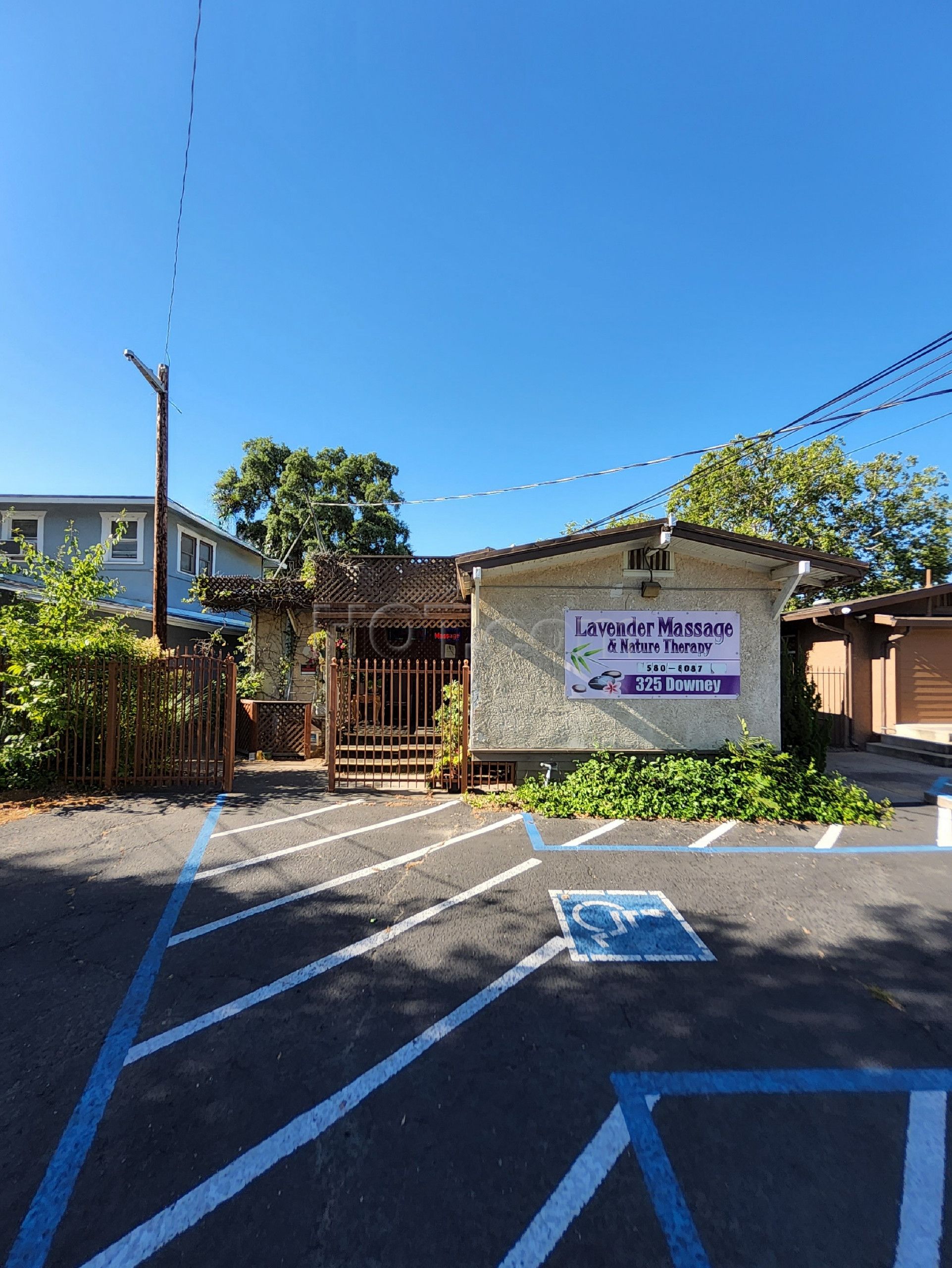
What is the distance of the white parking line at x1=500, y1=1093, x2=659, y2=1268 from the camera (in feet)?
5.59

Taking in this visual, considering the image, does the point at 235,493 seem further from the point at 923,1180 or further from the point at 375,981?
the point at 923,1180

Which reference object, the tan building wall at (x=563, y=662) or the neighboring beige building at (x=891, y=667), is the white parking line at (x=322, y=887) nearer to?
the tan building wall at (x=563, y=662)

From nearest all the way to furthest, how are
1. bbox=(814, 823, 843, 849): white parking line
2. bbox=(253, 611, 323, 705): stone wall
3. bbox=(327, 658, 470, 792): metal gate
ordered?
bbox=(814, 823, 843, 849): white parking line → bbox=(327, 658, 470, 792): metal gate → bbox=(253, 611, 323, 705): stone wall

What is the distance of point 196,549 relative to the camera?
696 inches

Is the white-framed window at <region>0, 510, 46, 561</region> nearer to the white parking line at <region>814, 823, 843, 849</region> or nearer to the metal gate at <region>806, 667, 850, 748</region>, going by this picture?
the white parking line at <region>814, 823, 843, 849</region>

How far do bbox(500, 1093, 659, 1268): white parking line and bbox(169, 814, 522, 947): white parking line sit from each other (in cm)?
286

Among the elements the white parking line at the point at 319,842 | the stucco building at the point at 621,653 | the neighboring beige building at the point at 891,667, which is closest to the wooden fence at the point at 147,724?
the stucco building at the point at 621,653

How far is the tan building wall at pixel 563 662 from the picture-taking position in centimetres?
732

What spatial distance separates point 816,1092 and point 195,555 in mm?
19374

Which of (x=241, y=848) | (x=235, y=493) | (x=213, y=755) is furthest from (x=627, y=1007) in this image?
(x=235, y=493)

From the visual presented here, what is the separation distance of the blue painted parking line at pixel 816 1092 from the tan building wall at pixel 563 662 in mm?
4871

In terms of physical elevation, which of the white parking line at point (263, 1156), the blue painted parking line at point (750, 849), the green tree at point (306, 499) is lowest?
the blue painted parking line at point (750, 849)

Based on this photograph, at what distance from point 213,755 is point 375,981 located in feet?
19.5

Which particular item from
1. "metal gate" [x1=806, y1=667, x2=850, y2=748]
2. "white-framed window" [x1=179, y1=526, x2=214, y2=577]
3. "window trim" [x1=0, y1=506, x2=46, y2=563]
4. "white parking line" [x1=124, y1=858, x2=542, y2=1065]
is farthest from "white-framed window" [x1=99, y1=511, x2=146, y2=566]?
"metal gate" [x1=806, y1=667, x2=850, y2=748]
